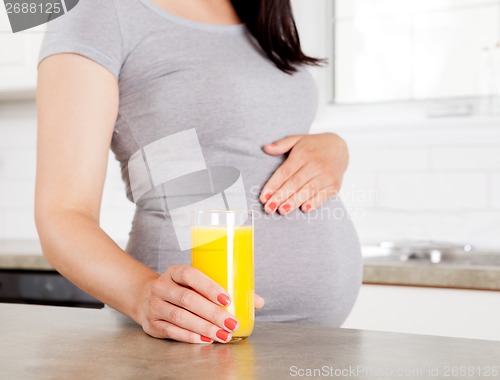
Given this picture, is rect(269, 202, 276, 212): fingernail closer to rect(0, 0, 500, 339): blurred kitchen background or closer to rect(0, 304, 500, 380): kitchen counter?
rect(0, 304, 500, 380): kitchen counter

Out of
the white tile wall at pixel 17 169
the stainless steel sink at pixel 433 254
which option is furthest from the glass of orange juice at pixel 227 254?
the white tile wall at pixel 17 169

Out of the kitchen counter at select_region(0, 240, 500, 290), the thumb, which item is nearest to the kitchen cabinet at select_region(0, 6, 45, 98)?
the kitchen counter at select_region(0, 240, 500, 290)

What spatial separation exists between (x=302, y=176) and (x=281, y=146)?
6 centimetres

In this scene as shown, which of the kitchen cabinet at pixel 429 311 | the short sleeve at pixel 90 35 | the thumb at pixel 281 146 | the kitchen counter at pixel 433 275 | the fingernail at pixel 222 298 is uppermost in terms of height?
the short sleeve at pixel 90 35

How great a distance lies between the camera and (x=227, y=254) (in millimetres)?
717

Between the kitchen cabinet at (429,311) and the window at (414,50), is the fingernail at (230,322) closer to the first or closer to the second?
the kitchen cabinet at (429,311)

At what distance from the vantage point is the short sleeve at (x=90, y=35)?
898mm

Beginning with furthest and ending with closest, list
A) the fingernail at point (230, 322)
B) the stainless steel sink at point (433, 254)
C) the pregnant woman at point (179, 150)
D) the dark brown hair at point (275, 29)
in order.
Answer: the stainless steel sink at point (433, 254) < the dark brown hair at point (275, 29) < the pregnant woman at point (179, 150) < the fingernail at point (230, 322)

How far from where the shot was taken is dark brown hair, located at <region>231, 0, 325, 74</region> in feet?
3.81

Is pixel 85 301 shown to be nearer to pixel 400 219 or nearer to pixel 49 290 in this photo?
pixel 49 290

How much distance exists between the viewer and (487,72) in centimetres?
212

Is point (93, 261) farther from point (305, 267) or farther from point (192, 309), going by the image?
point (305, 267)

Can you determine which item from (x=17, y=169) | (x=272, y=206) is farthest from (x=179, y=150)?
(x=17, y=169)

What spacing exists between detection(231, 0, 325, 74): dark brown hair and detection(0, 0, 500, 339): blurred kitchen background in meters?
0.94
